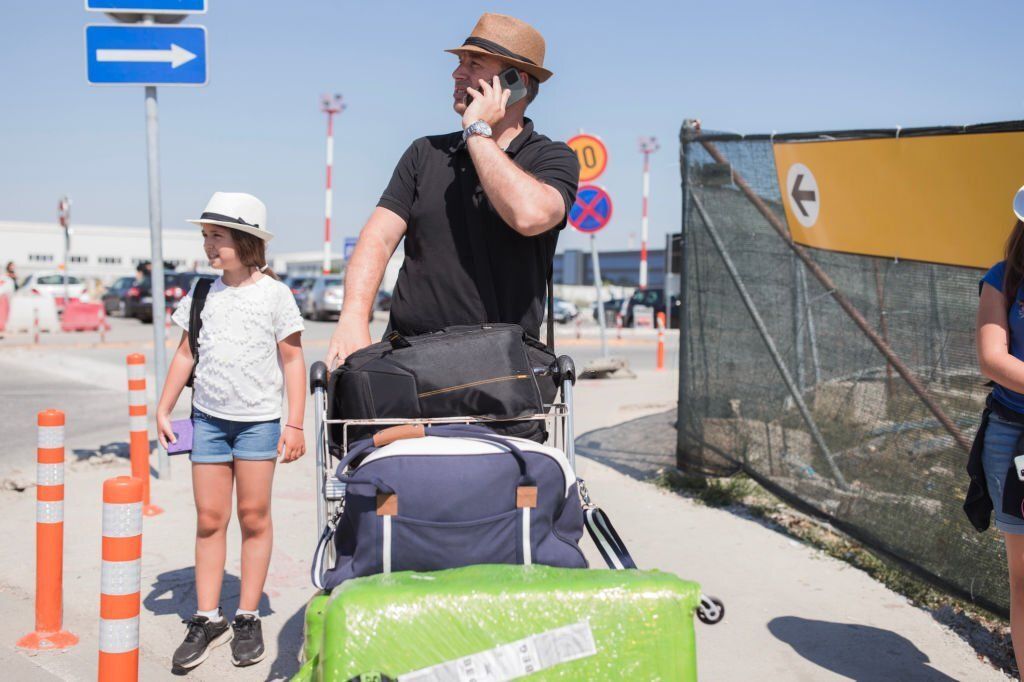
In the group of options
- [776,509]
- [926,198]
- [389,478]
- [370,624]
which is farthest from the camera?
[776,509]

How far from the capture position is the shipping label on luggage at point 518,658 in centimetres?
210

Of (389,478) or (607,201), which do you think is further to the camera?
(607,201)

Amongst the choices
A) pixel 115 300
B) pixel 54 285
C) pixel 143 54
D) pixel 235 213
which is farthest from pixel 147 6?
pixel 54 285

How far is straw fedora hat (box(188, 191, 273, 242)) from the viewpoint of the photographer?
393 cm

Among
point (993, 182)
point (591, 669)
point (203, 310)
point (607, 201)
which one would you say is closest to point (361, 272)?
point (203, 310)

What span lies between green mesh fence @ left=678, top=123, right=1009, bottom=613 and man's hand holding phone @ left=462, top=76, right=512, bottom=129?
270 centimetres

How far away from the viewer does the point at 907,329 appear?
5035 millimetres

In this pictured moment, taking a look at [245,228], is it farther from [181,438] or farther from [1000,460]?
[1000,460]

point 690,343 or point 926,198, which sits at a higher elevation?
point 926,198

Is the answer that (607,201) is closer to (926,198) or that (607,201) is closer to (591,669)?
(926,198)

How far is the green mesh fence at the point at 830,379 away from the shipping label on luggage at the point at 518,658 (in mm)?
2945

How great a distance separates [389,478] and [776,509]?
444 cm

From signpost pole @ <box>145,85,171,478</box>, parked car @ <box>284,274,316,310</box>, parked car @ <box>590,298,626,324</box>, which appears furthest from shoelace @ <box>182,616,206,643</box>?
parked car @ <box>590,298,626,324</box>

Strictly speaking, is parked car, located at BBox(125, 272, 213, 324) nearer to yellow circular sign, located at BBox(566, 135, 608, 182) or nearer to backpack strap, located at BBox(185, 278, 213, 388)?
yellow circular sign, located at BBox(566, 135, 608, 182)
